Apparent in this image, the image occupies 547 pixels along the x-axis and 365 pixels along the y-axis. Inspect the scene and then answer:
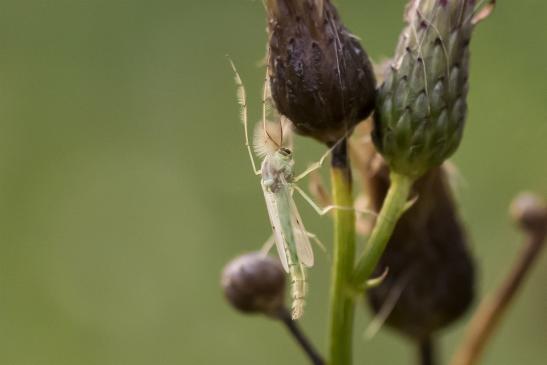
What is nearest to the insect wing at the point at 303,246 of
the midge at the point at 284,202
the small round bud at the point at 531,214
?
the midge at the point at 284,202

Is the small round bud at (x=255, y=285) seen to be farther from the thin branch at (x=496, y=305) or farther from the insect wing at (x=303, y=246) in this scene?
the thin branch at (x=496, y=305)

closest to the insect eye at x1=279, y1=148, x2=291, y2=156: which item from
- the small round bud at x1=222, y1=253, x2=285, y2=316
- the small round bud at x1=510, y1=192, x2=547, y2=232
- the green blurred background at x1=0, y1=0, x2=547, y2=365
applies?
the small round bud at x1=222, y1=253, x2=285, y2=316

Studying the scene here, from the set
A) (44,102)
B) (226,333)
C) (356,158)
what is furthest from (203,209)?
(356,158)

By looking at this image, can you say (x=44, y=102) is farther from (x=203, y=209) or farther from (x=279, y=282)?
(x=279, y=282)

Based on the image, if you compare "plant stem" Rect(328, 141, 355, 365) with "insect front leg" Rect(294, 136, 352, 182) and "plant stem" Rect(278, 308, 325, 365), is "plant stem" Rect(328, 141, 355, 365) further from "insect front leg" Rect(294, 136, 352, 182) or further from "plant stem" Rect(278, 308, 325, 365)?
"plant stem" Rect(278, 308, 325, 365)

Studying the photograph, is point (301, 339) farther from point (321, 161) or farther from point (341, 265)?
point (321, 161)

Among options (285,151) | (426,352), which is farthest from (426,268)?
(285,151)
